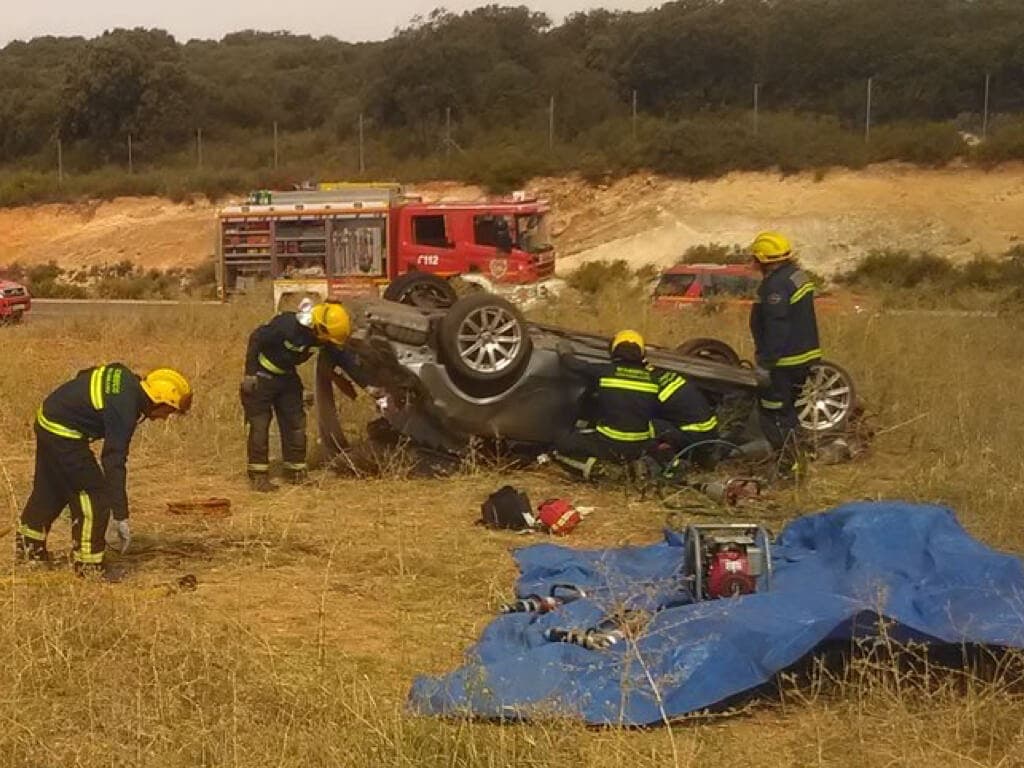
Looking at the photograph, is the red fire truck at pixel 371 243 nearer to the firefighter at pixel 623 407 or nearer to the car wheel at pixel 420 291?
the car wheel at pixel 420 291

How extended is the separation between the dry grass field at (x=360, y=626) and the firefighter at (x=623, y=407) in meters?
0.32

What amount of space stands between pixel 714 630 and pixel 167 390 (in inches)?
118

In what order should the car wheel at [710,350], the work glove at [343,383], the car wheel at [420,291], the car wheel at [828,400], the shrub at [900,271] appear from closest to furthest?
the work glove at [343,383] < the car wheel at [828,400] < the car wheel at [710,350] < the car wheel at [420,291] < the shrub at [900,271]

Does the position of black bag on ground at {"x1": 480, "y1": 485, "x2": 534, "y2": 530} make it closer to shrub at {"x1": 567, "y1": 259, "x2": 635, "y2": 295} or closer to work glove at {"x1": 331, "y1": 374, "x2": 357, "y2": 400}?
work glove at {"x1": 331, "y1": 374, "x2": 357, "y2": 400}

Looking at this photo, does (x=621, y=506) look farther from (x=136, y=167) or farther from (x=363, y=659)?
(x=136, y=167)

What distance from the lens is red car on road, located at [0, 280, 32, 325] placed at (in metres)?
21.6

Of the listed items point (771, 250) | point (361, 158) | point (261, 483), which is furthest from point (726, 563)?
point (361, 158)

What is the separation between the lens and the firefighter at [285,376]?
827 centimetres

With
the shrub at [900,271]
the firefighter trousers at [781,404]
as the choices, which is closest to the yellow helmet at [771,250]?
the firefighter trousers at [781,404]

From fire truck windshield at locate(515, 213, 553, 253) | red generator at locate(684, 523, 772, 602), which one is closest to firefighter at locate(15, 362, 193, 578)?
red generator at locate(684, 523, 772, 602)

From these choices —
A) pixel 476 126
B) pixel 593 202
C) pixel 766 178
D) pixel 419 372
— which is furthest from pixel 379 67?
pixel 419 372

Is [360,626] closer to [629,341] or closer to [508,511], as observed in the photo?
[508,511]

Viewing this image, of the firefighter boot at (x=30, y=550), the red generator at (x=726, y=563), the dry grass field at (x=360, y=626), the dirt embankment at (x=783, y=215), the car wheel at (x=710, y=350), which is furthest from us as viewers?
the dirt embankment at (x=783, y=215)

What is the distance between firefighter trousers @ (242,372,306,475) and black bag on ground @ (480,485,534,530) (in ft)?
5.54
